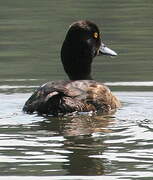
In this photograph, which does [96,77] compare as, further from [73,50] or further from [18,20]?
[18,20]

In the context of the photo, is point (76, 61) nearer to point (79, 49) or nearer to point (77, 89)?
point (79, 49)

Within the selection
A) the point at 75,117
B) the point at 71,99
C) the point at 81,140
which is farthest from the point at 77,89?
the point at 81,140

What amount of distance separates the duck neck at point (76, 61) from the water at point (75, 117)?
26.2 inches

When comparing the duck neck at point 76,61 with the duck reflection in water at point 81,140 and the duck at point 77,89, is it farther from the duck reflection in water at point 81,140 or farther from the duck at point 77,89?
the duck reflection in water at point 81,140

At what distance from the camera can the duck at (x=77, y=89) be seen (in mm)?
11781

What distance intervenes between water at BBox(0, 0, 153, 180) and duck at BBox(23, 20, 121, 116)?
154mm

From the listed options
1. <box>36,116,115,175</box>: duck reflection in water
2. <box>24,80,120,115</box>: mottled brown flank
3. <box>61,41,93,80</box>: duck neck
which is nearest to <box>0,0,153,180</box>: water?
<box>36,116,115,175</box>: duck reflection in water

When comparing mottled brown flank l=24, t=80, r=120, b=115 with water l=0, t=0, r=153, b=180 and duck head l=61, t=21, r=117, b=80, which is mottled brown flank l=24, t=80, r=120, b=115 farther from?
duck head l=61, t=21, r=117, b=80

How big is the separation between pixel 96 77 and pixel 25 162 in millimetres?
6854

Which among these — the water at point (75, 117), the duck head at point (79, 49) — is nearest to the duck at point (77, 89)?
the duck head at point (79, 49)

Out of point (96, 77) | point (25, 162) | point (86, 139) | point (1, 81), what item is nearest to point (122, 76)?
point (96, 77)

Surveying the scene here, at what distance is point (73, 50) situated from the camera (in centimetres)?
1334

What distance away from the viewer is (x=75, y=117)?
38.6ft

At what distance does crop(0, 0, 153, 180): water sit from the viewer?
30.3 ft
